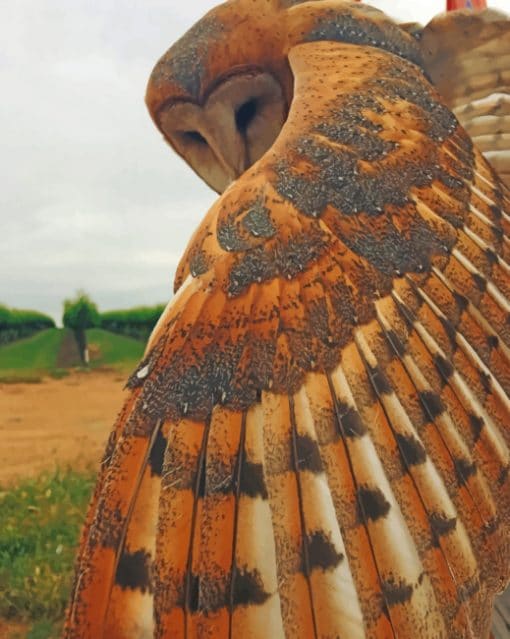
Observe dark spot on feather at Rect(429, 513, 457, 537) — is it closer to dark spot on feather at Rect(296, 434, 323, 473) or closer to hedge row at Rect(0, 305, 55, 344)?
dark spot on feather at Rect(296, 434, 323, 473)

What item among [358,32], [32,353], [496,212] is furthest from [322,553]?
[32,353]

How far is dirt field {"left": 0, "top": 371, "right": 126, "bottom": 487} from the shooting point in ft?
18.1

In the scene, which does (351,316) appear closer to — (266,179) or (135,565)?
(266,179)

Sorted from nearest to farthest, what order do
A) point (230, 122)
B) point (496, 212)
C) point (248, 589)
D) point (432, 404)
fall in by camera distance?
point (248, 589) < point (432, 404) < point (496, 212) < point (230, 122)

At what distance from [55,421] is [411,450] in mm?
7275

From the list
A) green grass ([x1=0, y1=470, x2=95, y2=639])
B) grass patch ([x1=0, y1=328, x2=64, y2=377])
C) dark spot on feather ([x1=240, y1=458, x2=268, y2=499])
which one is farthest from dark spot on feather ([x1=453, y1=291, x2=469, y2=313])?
grass patch ([x1=0, y1=328, x2=64, y2=377])

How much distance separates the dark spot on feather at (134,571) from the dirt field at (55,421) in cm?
438

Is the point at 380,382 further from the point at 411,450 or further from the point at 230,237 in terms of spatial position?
the point at 230,237

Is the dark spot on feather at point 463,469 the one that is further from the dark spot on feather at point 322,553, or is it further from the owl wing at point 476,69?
the owl wing at point 476,69

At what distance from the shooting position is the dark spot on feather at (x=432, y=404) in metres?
0.72

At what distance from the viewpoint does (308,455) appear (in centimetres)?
65

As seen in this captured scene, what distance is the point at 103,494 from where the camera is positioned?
2.22 feet

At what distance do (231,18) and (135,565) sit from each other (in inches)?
43.7

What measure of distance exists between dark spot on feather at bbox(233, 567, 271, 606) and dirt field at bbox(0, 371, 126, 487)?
444cm
